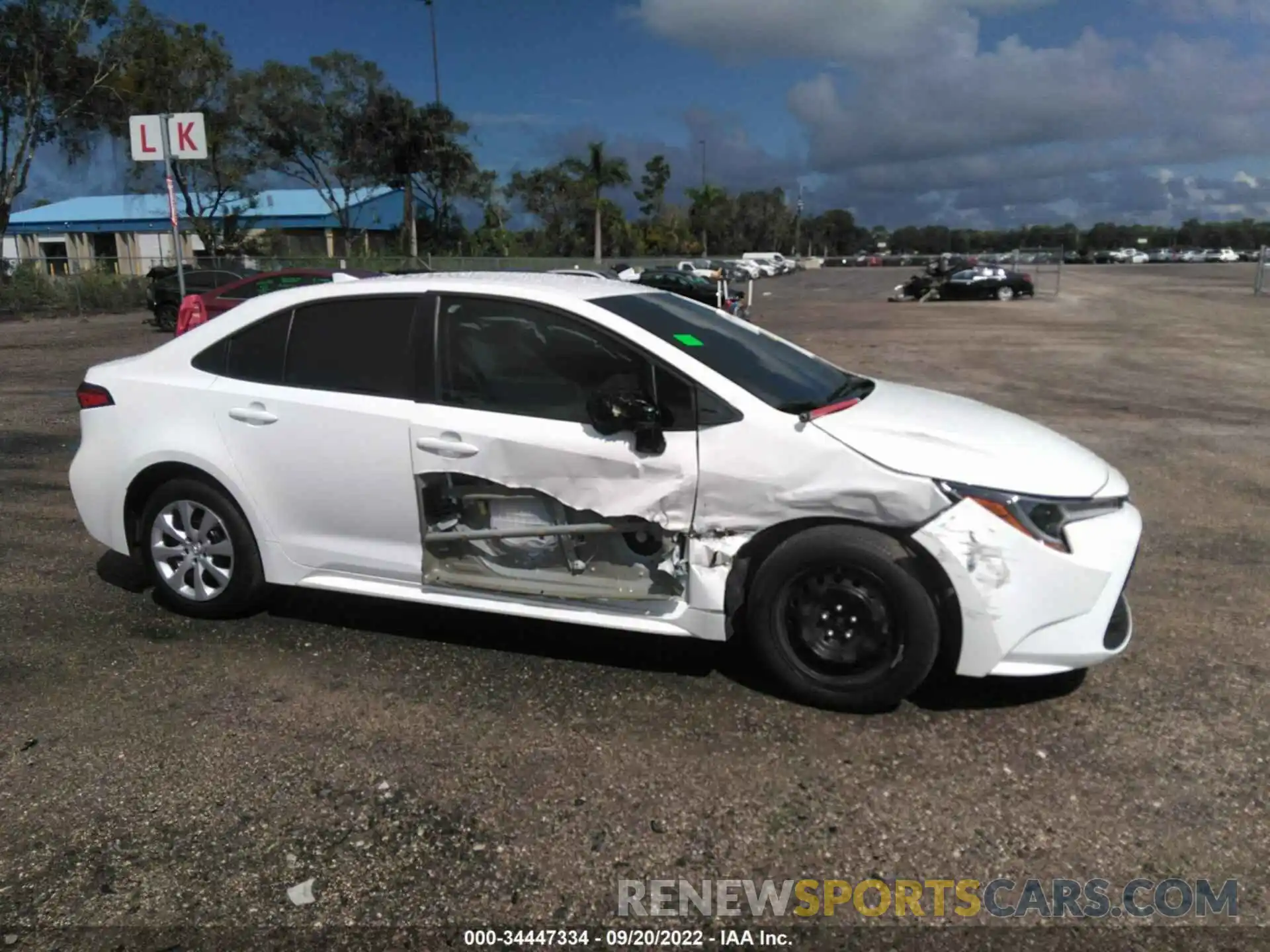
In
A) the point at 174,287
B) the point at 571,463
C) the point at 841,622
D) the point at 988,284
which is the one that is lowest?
the point at 841,622

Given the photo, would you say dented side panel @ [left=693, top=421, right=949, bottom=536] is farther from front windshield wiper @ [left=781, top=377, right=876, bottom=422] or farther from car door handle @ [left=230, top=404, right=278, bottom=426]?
car door handle @ [left=230, top=404, right=278, bottom=426]

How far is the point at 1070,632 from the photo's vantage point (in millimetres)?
3496

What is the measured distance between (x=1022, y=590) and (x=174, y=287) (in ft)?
77.2

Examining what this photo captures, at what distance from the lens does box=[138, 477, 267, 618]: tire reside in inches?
179

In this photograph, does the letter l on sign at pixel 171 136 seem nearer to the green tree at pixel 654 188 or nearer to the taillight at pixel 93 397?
the taillight at pixel 93 397

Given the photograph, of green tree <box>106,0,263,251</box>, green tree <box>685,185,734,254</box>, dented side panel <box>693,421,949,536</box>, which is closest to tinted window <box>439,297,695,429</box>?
dented side panel <box>693,421,949,536</box>

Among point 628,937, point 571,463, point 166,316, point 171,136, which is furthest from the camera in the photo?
point 166,316

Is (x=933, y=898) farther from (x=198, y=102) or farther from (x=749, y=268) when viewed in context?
(x=749, y=268)

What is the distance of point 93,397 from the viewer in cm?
482

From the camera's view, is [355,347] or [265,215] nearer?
[355,347]

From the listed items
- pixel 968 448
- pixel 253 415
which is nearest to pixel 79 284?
pixel 253 415

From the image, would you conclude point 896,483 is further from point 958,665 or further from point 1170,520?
point 1170,520

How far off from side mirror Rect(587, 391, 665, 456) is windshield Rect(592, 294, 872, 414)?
1.19ft

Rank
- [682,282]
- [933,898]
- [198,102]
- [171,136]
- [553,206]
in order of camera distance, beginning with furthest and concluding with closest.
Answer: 1. [553,206]
2. [198,102]
3. [682,282]
4. [171,136]
5. [933,898]
